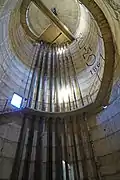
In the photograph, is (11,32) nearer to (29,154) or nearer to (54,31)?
(54,31)

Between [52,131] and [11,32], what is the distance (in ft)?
21.0

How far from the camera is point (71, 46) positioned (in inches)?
603

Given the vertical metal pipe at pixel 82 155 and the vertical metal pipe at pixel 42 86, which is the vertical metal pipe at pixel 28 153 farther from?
the vertical metal pipe at pixel 82 155

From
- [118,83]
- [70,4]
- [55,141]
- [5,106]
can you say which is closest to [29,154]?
[55,141]

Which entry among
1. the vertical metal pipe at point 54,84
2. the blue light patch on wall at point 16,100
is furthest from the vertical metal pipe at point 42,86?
the blue light patch on wall at point 16,100

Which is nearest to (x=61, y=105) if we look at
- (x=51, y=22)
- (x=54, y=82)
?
(x=54, y=82)

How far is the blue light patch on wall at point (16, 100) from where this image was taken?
10.1 meters

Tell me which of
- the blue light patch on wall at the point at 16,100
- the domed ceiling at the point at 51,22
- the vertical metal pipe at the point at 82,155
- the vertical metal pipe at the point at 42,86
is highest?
the domed ceiling at the point at 51,22

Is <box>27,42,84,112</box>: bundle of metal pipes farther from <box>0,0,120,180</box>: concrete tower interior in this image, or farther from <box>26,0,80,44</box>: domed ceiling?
<box>26,0,80,44</box>: domed ceiling

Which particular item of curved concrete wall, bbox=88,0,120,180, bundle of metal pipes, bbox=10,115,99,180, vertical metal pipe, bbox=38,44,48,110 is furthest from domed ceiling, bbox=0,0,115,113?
bundle of metal pipes, bbox=10,115,99,180

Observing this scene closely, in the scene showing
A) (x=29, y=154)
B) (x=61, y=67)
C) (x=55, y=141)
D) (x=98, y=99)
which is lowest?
(x=29, y=154)

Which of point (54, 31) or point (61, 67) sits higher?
point (54, 31)

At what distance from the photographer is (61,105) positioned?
36.6ft

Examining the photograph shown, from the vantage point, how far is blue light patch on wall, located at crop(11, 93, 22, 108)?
10.1 m
